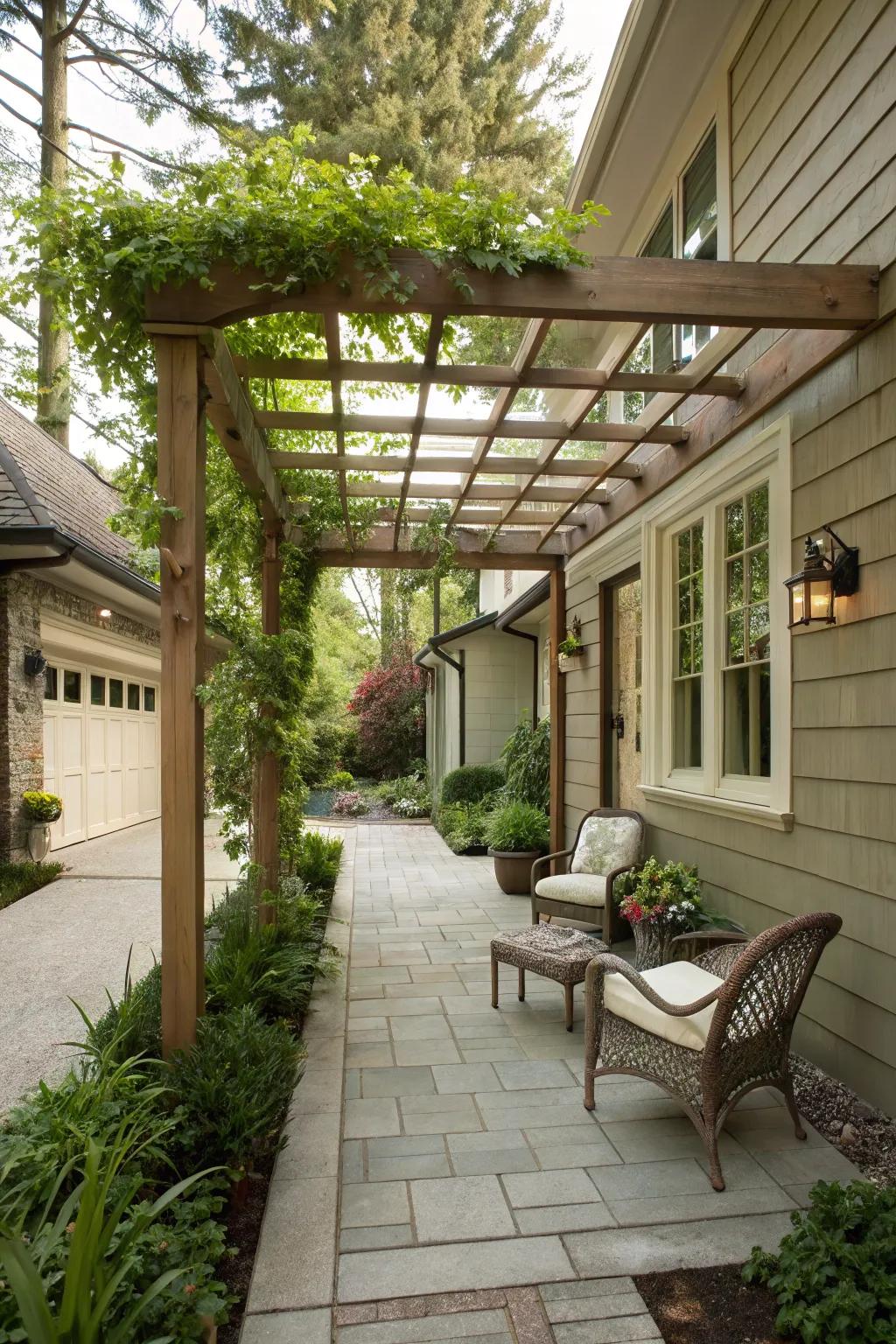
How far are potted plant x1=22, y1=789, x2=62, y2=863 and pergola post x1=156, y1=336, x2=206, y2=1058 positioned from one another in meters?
5.08

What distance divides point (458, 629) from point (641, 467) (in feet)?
22.1

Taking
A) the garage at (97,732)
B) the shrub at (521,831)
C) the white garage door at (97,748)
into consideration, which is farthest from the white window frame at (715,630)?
the white garage door at (97,748)

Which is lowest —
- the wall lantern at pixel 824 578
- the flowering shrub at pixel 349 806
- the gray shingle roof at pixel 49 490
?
the flowering shrub at pixel 349 806

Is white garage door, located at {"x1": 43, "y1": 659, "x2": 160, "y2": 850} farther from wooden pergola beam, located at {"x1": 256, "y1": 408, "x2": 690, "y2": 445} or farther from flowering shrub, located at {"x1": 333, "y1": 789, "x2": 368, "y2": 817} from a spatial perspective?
wooden pergola beam, located at {"x1": 256, "y1": 408, "x2": 690, "y2": 445}

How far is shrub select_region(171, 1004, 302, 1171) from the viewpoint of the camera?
2.43m

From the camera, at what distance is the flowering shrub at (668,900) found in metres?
4.09

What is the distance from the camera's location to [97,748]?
9781mm

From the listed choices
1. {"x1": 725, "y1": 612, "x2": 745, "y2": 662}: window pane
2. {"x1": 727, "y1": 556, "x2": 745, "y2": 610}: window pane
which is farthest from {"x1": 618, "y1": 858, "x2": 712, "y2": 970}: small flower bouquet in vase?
{"x1": 727, "y1": 556, "x2": 745, "y2": 610}: window pane

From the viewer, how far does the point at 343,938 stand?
18.2 ft

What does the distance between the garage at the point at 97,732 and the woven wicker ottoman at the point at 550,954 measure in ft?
19.0

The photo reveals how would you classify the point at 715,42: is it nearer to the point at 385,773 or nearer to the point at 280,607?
the point at 280,607

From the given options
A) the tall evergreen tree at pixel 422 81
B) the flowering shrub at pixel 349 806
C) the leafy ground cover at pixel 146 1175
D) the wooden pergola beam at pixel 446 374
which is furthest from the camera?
the flowering shrub at pixel 349 806

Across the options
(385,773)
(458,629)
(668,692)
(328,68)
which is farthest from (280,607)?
(385,773)

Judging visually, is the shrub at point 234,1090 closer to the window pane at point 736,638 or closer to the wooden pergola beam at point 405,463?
the window pane at point 736,638
